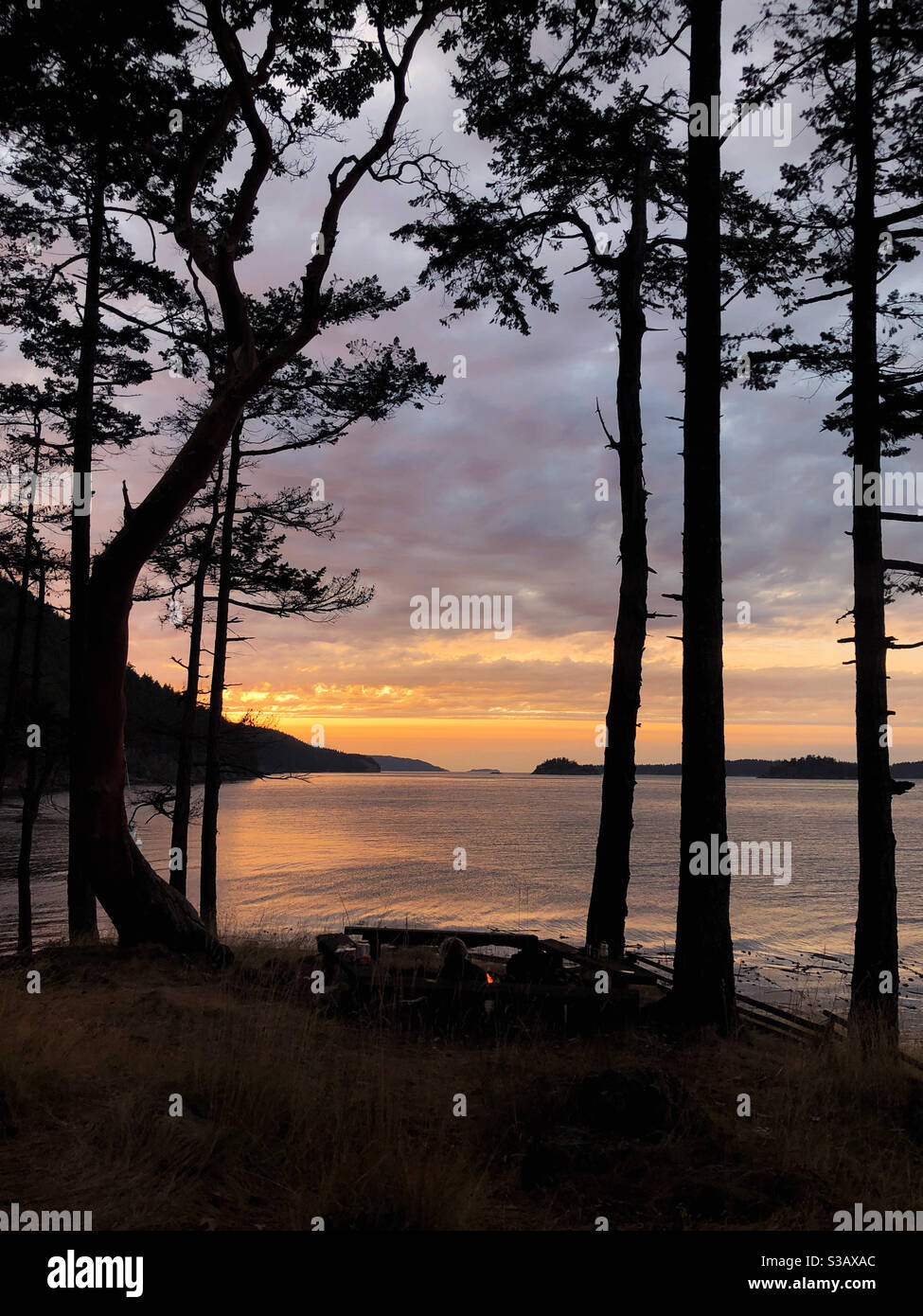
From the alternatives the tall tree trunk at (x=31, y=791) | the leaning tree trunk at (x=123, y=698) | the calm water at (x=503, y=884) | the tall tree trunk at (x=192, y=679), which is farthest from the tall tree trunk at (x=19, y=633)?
the leaning tree trunk at (x=123, y=698)

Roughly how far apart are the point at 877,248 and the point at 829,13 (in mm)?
3093

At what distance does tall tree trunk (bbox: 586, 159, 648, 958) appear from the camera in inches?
471

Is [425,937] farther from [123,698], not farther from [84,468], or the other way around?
[84,468]

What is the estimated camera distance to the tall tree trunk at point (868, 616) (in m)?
10.1

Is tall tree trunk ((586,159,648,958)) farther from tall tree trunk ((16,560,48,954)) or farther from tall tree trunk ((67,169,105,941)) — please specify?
tall tree trunk ((16,560,48,954))

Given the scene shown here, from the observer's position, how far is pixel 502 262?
12.6 meters

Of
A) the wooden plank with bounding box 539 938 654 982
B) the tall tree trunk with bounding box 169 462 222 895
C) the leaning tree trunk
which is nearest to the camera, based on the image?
the wooden plank with bounding box 539 938 654 982

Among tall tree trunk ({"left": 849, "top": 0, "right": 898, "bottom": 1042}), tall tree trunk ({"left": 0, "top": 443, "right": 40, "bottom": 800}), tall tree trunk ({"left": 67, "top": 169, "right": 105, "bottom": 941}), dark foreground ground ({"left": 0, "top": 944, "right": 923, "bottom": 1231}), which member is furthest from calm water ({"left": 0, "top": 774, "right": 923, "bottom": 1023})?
dark foreground ground ({"left": 0, "top": 944, "right": 923, "bottom": 1231})

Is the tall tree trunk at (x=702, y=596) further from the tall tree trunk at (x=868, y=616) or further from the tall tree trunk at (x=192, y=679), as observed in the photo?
the tall tree trunk at (x=192, y=679)

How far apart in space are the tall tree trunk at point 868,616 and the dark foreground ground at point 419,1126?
3.04 m

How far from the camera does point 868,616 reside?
10.4 metres

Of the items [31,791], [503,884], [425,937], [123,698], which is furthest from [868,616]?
[503,884]

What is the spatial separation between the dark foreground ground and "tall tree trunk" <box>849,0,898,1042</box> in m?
3.04
